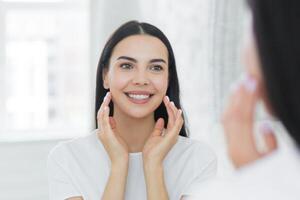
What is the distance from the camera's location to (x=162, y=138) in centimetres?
114

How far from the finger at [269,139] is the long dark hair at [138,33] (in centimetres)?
74

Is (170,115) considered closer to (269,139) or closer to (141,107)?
(141,107)

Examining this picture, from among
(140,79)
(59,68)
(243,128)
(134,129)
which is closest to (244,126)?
(243,128)

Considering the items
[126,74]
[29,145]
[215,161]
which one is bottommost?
[29,145]

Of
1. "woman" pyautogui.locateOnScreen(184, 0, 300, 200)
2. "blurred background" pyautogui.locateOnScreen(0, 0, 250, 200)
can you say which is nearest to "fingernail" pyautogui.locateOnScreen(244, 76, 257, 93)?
"woman" pyautogui.locateOnScreen(184, 0, 300, 200)

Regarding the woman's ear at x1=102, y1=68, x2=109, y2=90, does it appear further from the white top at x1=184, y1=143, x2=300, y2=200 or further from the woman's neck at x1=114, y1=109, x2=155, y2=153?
the white top at x1=184, y1=143, x2=300, y2=200

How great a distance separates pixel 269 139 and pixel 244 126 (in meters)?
0.02

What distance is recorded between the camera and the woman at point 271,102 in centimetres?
39

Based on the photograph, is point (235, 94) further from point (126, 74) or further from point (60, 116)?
point (60, 116)

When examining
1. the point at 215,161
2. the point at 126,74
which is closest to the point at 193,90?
the point at 215,161

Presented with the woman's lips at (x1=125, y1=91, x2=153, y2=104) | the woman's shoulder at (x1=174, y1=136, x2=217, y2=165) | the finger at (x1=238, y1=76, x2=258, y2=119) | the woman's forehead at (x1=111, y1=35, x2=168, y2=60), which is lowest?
the woman's shoulder at (x1=174, y1=136, x2=217, y2=165)

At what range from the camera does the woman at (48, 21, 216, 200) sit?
1.12m

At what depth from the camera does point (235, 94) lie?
46cm

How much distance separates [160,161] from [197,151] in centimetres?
17
